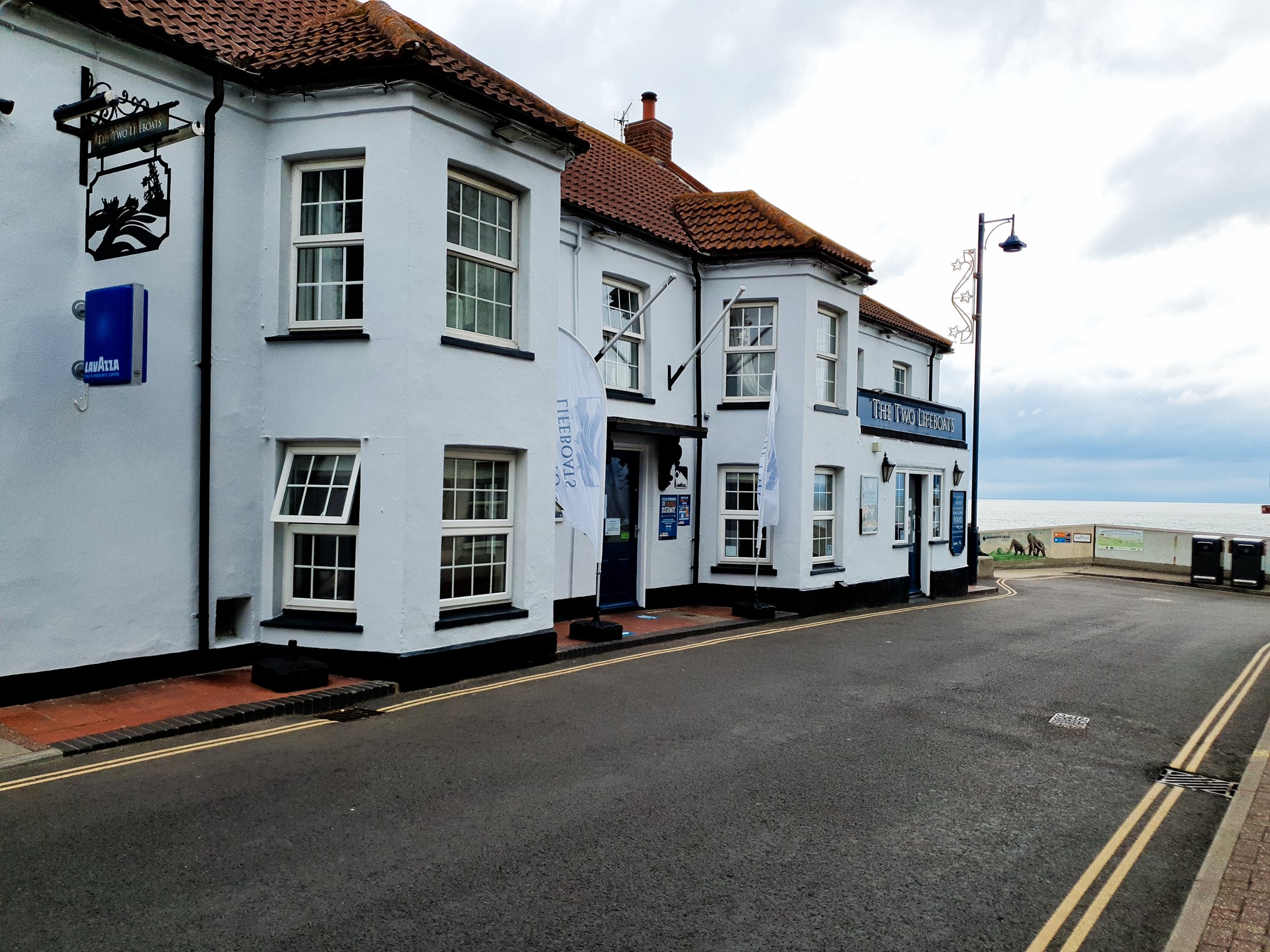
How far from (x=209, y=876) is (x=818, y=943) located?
314cm

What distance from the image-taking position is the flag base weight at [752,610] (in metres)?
15.5

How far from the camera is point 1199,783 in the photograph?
23.0 feet

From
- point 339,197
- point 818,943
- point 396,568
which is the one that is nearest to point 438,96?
point 339,197

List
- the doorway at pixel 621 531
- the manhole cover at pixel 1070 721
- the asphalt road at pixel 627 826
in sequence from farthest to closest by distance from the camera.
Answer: the doorway at pixel 621 531, the manhole cover at pixel 1070 721, the asphalt road at pixel 627 826

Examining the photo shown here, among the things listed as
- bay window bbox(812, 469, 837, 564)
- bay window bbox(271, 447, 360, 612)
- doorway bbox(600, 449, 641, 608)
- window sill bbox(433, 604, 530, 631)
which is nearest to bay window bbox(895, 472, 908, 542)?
bay window bbox(812, 469, 837, 564)

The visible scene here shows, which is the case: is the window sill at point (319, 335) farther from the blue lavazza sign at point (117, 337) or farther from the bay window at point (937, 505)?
the bay window at point (937, 505)

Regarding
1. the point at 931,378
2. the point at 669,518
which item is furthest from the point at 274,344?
the point at 931,378

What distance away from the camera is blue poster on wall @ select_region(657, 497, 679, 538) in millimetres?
16172

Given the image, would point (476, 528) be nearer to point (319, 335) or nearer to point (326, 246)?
point (319, 335)

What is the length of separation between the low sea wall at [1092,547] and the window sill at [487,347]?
26703 millimetres

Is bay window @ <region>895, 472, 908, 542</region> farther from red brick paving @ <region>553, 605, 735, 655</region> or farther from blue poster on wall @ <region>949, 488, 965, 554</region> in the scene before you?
red brick paving @ <region>553, 605, 735, 655</region>

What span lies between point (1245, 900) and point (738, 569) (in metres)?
12.4

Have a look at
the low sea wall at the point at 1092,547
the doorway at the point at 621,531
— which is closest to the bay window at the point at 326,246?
the doorway at the point at 621,531

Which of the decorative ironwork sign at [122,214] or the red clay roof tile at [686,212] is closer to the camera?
the decorative ironwork sign at [122,214]
